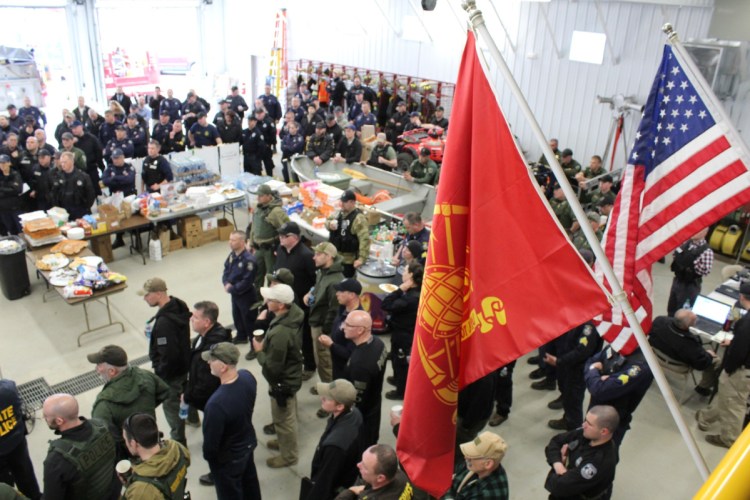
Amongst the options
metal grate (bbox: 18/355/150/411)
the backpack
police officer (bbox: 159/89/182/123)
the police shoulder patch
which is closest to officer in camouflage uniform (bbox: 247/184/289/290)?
metal grate (bbox: 18/355/150/411)

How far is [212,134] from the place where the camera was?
44.9 ft

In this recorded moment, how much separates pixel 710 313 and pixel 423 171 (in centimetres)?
530

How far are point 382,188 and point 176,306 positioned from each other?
621 centimetres

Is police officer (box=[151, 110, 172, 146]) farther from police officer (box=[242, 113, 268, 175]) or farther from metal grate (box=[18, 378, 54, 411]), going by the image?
metal grate (box=[18, 378, 54, 411])

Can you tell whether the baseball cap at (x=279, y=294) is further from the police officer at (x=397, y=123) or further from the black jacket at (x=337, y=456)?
the police officer at (x=397, y=123)

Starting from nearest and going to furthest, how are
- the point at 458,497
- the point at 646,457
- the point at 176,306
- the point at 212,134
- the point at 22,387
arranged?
the point at 458,497, the point at 176,306, the point at 646,457, the point at 22,387, the point at 212,134

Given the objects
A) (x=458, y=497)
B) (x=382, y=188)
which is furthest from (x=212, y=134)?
(x=458, y=497)

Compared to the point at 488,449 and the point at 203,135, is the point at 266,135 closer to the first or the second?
the point at 203,135

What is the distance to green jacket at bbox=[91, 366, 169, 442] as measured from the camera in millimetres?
4797

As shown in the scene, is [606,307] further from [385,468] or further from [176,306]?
[176,306]

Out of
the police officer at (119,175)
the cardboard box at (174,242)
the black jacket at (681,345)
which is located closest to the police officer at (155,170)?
the police officer at (119,175)

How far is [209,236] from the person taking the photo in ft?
37.0

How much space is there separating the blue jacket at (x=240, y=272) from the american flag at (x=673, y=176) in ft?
14.4

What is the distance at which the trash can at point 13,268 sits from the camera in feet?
28.8
